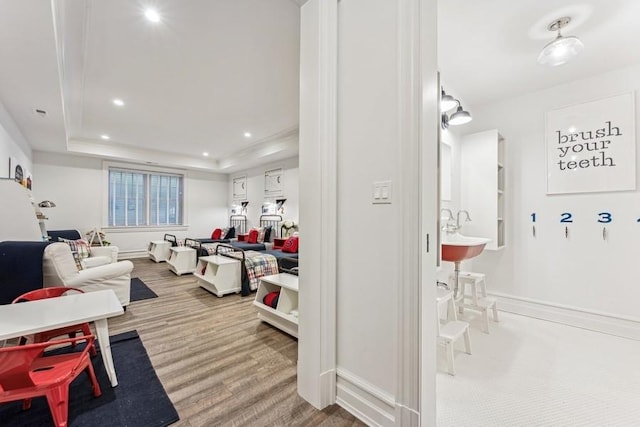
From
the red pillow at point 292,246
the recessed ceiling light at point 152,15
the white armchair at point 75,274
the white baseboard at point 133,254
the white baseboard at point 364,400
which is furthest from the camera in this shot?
the white baseboard at point 133,254

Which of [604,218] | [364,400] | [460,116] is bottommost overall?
[364,400]

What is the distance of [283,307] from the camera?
97.7 inches

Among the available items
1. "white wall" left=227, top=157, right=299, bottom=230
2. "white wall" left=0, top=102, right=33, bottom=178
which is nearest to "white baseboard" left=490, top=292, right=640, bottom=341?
"white wall" left=227, top=157, right=299, bottom=230

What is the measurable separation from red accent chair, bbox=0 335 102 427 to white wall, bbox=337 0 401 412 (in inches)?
52.7

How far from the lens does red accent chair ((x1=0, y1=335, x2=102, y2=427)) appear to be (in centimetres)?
107

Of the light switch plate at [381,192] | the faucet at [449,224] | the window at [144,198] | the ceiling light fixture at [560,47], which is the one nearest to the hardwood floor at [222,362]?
the light switch plate at [381,192]

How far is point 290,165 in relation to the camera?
6031 mm

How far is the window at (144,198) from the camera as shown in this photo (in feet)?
21.1

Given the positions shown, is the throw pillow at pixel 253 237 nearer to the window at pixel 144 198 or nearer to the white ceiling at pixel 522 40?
the window at pixel 144 198

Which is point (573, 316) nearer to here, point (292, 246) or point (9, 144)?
point (292, 246)

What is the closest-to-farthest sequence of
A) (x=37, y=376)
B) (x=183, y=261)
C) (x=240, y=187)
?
(x=37, y=376)
(x=183, y=261)
(x=240, y=187)

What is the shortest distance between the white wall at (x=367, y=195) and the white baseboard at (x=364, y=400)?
0.5 inches

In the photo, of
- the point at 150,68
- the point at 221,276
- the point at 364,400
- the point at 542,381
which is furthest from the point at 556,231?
the point at 150,68

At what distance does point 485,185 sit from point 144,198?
7.70m
